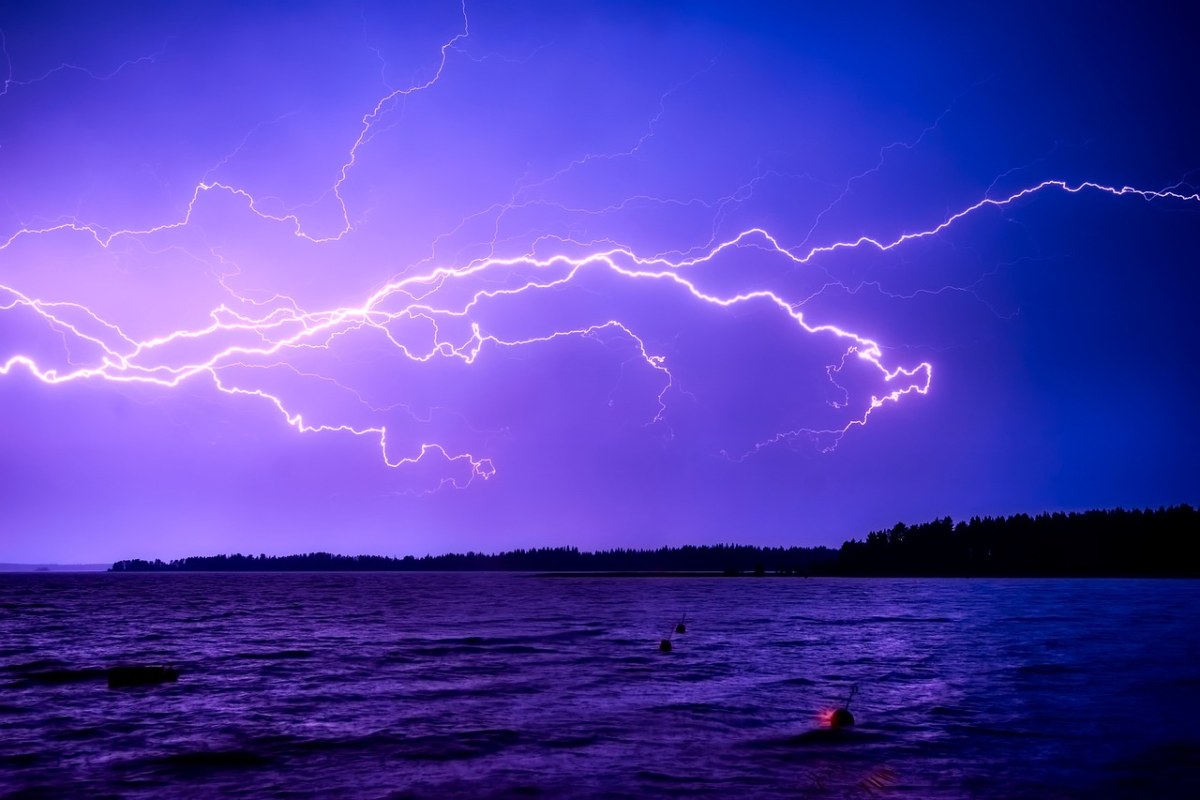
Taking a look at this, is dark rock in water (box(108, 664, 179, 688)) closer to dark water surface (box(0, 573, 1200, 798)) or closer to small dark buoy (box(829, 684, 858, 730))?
dark water surface (box(0, 573, 1200, 798))

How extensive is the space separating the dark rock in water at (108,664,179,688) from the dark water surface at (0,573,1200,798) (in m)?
0.71

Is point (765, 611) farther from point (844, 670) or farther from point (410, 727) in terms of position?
point (410, 727)

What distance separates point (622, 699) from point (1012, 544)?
178m

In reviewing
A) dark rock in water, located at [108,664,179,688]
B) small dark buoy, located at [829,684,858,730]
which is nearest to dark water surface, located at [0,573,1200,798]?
small dark buoy, located at [829,684,858,730]

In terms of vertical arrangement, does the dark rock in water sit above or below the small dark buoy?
below

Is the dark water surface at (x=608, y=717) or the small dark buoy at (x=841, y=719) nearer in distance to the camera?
the dark water surface at (x=608, y=717)

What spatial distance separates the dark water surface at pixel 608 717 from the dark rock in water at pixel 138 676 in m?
0.71

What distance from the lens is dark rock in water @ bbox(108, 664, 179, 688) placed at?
25250 millimetres

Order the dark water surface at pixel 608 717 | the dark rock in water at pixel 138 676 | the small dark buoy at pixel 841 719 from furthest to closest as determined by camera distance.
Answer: the dark rock in water at pixel 138 676
the small dark buoy at pixel 841 719
the dark water surface at pixel 608 717

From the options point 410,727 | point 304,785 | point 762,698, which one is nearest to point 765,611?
point 762,698

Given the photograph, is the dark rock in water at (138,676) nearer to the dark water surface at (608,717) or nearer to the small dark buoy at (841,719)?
the dark water surface at (608,717)

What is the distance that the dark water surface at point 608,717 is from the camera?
1419cm

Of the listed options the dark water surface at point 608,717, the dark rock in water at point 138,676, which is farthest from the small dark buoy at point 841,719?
the dark rock in water at point 138,676

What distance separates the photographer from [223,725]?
18953mm
